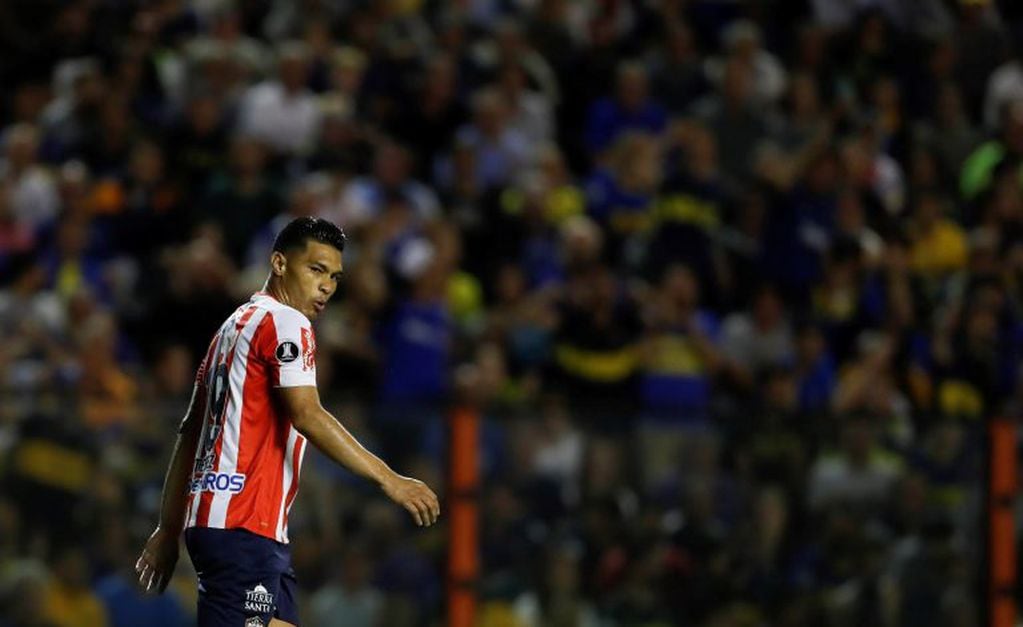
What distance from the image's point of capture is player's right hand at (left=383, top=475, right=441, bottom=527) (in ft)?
20.4

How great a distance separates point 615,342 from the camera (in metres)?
12.6

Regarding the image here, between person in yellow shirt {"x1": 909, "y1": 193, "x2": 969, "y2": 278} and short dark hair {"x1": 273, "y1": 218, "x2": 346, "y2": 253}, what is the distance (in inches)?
312

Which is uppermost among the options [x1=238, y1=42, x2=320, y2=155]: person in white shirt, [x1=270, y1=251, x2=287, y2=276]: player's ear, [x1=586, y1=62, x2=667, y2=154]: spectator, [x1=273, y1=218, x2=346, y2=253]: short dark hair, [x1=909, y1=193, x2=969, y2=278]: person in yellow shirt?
[x1=586, y1=62, x2=667, y2=154]: spectator

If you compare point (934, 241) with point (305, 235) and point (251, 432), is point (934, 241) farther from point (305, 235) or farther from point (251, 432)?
point (251, 432)

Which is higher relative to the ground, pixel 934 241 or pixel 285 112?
pixel 285 112

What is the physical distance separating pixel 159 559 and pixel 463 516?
4.56 metres

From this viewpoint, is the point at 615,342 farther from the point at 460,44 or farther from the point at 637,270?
the point at 460,44

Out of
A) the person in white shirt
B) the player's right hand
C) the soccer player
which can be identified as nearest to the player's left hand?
the soccer player

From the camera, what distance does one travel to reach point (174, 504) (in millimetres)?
6938

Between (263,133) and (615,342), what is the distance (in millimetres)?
3031

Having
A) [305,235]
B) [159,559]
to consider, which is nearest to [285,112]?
[159,559]

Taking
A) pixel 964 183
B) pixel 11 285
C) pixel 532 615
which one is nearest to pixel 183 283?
pixel 11 285

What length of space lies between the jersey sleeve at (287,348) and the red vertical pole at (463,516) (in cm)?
480

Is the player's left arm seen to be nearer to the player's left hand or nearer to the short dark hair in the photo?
the player's left hand
